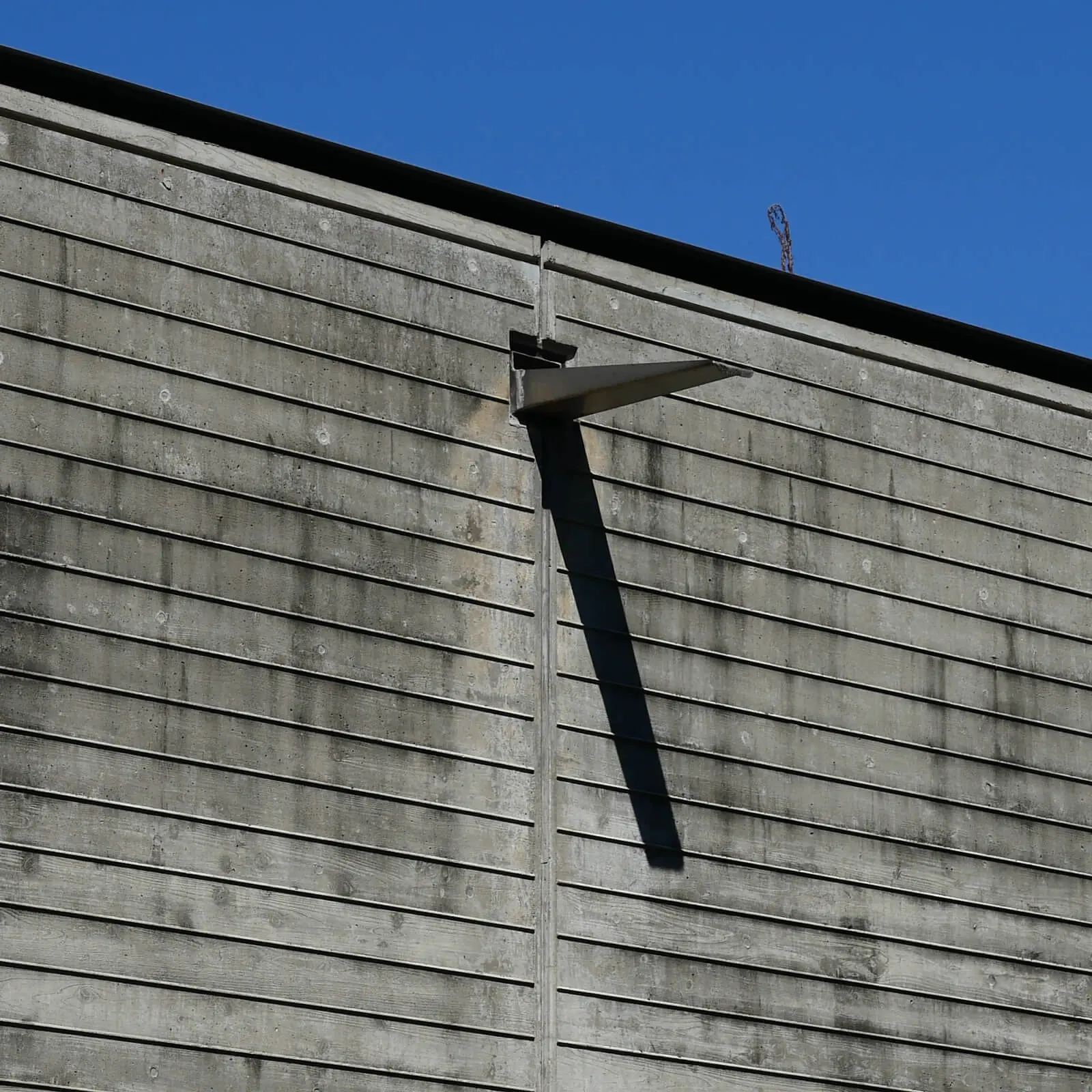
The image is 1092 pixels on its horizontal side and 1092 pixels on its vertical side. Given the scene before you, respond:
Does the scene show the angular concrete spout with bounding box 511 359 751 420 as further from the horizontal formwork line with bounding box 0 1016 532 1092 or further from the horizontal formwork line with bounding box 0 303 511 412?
the horizontal formwork line with bounding box 0 1016 532 1092

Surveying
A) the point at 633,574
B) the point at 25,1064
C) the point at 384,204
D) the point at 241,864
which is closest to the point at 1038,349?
the point at 633,574

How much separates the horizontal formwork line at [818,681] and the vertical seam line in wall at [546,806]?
17cm

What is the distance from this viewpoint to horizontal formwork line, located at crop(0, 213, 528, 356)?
13.8 metres

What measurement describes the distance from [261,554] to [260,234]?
2201 mm

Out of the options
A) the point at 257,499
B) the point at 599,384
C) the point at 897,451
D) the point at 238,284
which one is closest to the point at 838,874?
the point at 897,451

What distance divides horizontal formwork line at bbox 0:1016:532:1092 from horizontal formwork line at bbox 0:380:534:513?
3.59m

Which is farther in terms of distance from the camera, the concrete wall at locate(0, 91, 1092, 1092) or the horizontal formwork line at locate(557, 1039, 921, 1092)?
the horizontal formwork line at locate(557, 1039, 921, 1092)

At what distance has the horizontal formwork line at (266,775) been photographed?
42.8 feet

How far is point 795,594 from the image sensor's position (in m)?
16.1

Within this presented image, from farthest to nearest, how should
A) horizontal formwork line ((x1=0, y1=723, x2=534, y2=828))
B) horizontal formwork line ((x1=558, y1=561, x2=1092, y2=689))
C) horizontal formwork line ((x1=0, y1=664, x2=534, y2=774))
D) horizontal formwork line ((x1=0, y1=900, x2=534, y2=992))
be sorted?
horizontal formwork line ((x1=558, y1=561, x2=1092, y2=689)), horizontal formwork line ((x1=0, y1=664, x2=534, y2=774)), horizontal formwork line ((x1=0, y1=723, x2=534, y2=828)), horizontal formwork line ((x1=0, y1=900, x2=534, y2=992))

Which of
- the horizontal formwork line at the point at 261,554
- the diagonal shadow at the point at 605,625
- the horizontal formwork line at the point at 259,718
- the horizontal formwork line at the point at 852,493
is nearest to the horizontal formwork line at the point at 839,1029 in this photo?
the diagonal shadow at the point at 605,625

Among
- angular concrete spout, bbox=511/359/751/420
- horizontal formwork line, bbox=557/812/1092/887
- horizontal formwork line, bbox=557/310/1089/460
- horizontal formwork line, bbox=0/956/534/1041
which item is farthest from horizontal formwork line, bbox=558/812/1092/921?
horizontal formwork line, bbox=557/310/1089/460

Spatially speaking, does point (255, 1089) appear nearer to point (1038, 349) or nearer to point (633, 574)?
point (633, 574)

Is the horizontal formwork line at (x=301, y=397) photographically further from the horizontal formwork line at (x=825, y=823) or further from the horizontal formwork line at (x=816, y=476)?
the horizontal formwork line at (x=825, y=823)
